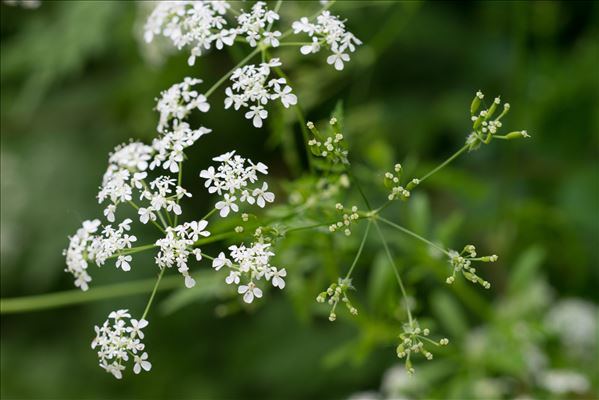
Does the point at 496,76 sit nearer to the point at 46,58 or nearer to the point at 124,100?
the point at 124,100

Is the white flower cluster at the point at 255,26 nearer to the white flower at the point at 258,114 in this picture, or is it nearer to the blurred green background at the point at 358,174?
the white flower at the point at 258,114

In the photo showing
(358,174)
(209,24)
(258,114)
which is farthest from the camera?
(358,174)

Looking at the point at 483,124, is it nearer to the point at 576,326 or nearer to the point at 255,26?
the point at 255,26

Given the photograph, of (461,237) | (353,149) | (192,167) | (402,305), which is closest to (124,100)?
(192,167)

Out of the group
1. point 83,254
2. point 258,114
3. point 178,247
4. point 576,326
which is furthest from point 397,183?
point 576,326

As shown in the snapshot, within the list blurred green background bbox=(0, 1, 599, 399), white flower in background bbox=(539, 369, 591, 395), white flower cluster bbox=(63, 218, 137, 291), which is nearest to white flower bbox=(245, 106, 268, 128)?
white flower cluster bbox=(63, 218, 137, 291)

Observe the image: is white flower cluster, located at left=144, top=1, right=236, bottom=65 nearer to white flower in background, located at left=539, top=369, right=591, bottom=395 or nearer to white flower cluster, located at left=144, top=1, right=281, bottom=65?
white flower cluster, located at left=144, top=1, right=281, bottom=65

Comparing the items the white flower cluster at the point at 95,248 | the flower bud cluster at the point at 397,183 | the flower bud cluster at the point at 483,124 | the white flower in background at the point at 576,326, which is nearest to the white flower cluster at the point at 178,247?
the white flower cluster at the point at 95,248
